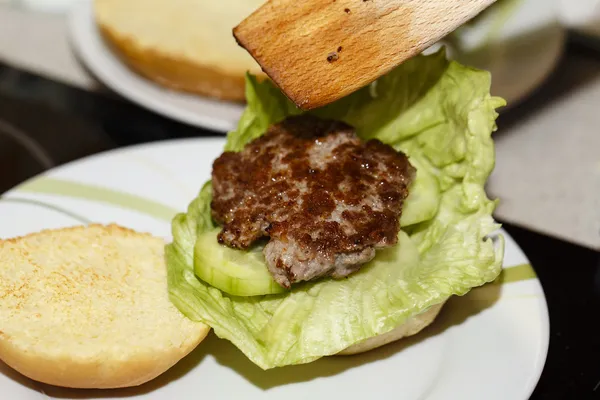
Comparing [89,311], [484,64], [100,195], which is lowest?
[484,64]

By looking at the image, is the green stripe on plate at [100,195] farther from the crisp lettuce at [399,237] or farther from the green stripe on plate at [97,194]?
the crisp lettuce at [399,237]

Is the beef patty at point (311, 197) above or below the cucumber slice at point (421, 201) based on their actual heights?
above

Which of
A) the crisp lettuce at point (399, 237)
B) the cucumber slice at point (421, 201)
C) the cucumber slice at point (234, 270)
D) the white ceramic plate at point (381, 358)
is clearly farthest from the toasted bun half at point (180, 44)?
the cucumber slice at point (234, 270)

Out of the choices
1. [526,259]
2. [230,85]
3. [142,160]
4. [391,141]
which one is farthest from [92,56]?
[526,259]

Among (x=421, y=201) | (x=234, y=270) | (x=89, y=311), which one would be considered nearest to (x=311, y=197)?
(x=234, y=270)

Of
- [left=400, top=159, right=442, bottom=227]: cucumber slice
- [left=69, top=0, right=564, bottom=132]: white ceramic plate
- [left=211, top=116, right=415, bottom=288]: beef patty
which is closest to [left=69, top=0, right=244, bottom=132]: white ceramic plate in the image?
[left=69, top=0, right=564, bottom=132]: white ceramic plate

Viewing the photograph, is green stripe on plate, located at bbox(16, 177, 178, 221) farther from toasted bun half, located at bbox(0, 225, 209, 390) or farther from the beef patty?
the beef patty

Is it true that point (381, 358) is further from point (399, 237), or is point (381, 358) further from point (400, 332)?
point (399, 237)
